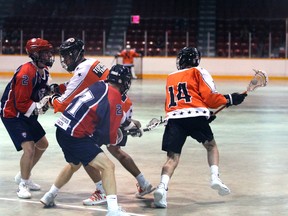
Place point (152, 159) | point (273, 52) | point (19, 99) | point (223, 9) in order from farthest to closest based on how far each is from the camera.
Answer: point (223, 9), point (273, 52), point (152, 159), point (19, 99)

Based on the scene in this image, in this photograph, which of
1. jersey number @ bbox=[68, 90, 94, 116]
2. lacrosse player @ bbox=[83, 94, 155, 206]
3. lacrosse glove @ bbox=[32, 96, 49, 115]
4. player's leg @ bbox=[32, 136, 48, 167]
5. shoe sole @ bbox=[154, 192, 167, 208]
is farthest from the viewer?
player's leg @ bbox=[32, 136, 48, 167]

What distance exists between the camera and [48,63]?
7.26 metres

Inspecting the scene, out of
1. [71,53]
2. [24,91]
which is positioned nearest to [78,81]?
[71,53]

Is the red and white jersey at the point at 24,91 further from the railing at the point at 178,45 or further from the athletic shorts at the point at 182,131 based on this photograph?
the railing at the point at 178,45

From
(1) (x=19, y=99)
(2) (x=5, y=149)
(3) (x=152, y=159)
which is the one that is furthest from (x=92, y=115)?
(2) (x=5, y=149)

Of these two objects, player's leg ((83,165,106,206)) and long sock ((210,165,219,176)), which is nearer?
player's leg ((83,165,106,206))

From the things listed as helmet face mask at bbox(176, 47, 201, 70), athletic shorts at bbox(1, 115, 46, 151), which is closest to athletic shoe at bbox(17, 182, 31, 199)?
athletic shorts at bbox(1, 115, 46, 151)

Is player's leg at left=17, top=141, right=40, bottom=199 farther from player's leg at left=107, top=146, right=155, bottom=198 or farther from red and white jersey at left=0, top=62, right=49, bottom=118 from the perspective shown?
player's leg at left=107, top=146, right=155, bottom=198

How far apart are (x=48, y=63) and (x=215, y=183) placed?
1925 mm

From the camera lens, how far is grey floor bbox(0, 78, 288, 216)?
6.49 metres

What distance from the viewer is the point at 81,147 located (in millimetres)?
5941

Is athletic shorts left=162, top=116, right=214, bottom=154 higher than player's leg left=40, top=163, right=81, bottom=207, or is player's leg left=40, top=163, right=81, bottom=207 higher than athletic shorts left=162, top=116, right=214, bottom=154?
athletic shorts left=162, top=116, right=214, bottom=154

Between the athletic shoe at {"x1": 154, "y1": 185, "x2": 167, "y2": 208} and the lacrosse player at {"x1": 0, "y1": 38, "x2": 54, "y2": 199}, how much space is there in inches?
50.9

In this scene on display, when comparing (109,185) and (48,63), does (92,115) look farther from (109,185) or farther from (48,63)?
(48,63)
